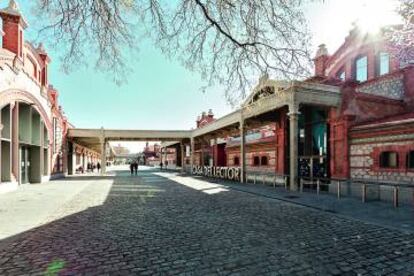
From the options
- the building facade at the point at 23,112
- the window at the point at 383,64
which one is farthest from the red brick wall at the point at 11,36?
the window at the point at 383,64

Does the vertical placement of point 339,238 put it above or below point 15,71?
below

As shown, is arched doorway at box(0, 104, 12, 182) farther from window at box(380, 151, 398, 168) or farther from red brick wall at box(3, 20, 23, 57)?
window at box(380, 151, 398, 168)

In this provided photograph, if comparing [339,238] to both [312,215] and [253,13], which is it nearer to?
[312,215]

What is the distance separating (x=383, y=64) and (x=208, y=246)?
61.3 feet

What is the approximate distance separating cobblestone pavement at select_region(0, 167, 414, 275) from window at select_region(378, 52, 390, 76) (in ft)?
45.3

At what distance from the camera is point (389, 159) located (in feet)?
43.3

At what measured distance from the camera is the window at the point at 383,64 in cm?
1909

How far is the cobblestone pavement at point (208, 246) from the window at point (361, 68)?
14.5 metres

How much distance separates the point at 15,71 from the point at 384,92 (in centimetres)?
2104

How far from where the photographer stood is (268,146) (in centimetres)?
2208

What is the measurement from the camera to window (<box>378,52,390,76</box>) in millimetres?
19094

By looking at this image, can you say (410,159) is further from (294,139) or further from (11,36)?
(11,36)

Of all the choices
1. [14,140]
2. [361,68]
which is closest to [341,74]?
[361,68]

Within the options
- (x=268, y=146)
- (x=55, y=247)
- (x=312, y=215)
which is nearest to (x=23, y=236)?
(x=55, y=247)
